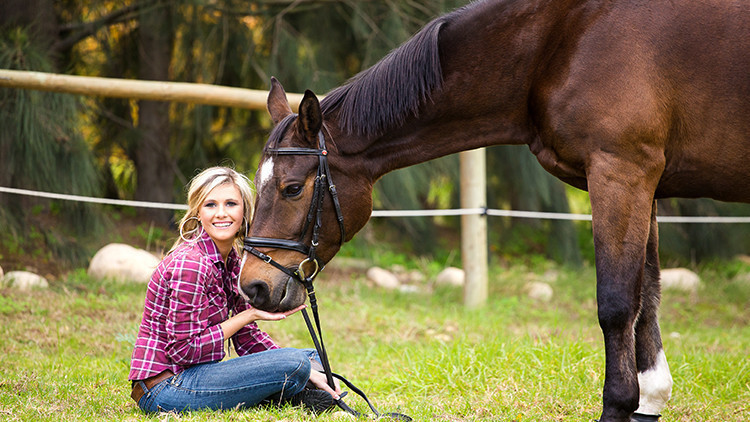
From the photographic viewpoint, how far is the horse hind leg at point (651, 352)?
2598 millimetres

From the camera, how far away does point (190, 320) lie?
7.80 ft

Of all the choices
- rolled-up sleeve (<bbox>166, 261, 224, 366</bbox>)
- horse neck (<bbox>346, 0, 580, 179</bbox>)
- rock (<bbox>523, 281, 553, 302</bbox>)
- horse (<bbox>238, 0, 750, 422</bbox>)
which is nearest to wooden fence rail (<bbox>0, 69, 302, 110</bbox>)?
horse (<bbox>238, 0, 750, 422</bbox>)

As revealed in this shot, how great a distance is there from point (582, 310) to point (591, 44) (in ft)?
11.4

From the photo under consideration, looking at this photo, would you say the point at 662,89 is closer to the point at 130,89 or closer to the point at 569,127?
the point at 569,127

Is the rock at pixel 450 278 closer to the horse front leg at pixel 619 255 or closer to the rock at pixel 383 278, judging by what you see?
the rock at pixel 383 278

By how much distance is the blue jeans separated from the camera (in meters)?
2.41

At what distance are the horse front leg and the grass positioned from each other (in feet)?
1.66

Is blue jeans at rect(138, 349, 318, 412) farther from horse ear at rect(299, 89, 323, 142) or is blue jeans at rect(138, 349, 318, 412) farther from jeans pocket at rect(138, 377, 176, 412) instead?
horse ear at rect(299, 89, 323, 142)

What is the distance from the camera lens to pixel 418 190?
6.25m

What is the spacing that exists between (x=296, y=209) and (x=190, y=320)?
0.56m

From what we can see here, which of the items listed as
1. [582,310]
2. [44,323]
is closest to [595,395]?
[582,310]

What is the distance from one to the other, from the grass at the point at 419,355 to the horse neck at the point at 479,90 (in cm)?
110

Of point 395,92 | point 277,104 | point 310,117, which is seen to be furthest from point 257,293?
point 395,92

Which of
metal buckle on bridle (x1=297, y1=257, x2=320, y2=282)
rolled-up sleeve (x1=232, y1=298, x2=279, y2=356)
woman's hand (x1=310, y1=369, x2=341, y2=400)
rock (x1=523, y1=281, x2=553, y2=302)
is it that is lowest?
rock (x1=523, y1=281, x2=553, y2=302)
